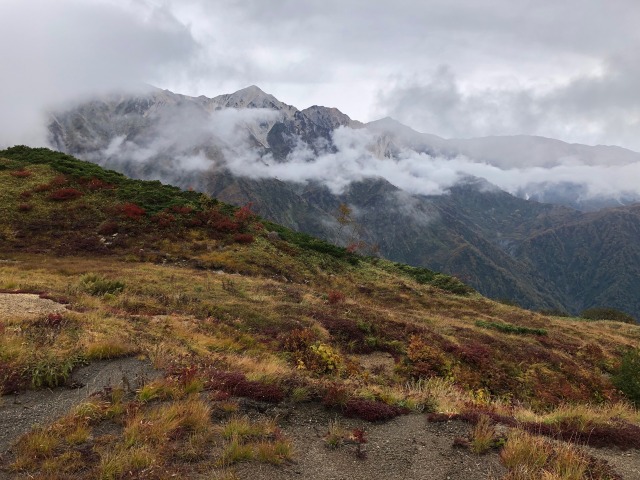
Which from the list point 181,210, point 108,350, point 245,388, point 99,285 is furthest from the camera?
point 181,210

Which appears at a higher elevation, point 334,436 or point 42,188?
point 42,188

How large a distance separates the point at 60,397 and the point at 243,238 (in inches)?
1260

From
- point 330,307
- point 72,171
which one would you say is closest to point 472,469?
point 330,307

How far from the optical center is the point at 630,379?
17797 millimetres

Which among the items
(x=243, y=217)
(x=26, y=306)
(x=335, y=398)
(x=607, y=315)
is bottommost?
(x=607, y=315)

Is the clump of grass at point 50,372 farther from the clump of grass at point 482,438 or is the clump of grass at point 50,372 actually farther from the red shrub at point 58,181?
the red shrub at point 58,181

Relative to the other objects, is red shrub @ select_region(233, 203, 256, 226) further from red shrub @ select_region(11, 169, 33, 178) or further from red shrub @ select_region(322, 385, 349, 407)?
red shrub @ select_region(322, 385, 349, 407)

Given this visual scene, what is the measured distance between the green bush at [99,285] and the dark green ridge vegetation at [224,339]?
0.37 feet

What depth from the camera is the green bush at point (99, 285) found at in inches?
802

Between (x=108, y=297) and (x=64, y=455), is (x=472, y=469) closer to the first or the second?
(x=64, y=455)

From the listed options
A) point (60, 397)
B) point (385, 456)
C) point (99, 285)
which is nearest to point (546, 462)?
point (385, 456)

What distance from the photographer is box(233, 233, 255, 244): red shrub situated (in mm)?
39812

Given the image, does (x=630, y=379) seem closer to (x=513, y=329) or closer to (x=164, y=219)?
(x=513, y=329)

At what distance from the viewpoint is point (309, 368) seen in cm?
1407
